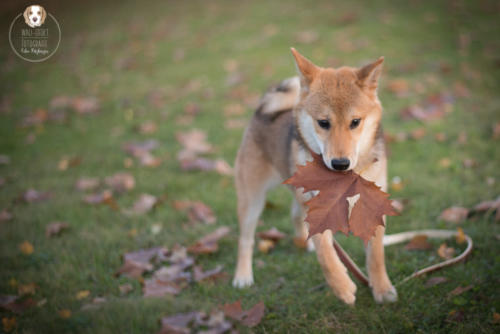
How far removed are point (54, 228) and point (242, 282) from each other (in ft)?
7.62

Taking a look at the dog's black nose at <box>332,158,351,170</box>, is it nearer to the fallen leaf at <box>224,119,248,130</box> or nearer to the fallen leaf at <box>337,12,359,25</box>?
the fallen leaf at <box>224,119,248,130</box>

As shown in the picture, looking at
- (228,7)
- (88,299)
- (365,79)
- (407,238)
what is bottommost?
(88,299)

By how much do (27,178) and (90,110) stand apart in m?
2.84

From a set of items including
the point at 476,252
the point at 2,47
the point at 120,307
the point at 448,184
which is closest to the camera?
the point at 120,307

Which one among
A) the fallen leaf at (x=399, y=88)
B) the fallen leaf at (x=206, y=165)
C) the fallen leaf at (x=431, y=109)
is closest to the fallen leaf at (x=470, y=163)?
the fallen leaf at (x=431, y=109)

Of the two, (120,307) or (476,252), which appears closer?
(120,307)

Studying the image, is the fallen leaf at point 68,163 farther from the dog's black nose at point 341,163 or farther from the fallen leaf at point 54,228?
the dog's black nose at point 341,163

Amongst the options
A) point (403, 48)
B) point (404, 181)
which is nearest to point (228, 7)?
point (403, 48)

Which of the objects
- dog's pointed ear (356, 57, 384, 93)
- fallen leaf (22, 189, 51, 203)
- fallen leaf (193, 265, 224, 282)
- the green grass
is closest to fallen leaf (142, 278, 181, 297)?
the green grass

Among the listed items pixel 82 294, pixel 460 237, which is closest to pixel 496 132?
pixel 460 237

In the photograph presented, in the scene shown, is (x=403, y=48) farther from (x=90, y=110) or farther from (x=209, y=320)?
(x=209, y=320)

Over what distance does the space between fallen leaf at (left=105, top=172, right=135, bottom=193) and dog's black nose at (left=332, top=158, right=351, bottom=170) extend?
11.6 ft

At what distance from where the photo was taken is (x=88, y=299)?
3.35 m

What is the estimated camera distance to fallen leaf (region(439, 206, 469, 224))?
Answer: 3.86 meters
